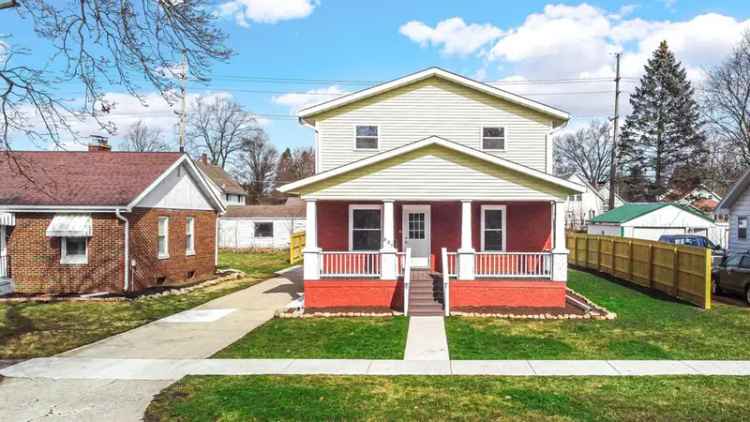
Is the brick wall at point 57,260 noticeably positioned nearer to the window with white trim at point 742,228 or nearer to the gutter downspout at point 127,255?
the gutter downspout at point 127,255

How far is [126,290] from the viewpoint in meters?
16.4

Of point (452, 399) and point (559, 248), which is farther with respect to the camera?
point (559, 248)

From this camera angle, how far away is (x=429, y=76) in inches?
638

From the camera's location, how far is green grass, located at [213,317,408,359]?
9321 millimetres

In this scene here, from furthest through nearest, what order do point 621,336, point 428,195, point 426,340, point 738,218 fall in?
1. point 738,218
2. point 428,195
3. point 621,336
4. point 426,340

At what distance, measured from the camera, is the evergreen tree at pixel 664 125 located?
4838 cm

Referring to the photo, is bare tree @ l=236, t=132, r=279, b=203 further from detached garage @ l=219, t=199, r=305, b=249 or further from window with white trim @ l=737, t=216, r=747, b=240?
window with white trim @ l=737, t=216, r=747, b=240

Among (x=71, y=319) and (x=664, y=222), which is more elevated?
(x=664, y=222)

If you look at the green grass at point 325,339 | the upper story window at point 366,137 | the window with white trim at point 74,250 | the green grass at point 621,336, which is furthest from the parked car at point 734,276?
the window with white trim at point 74,250

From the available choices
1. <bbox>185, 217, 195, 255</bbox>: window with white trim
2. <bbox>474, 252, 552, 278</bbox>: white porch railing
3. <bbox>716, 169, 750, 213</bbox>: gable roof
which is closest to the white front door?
<bbox>474, 252, 552, 278</bbox>: white porch railing

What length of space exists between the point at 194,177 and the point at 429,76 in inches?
426

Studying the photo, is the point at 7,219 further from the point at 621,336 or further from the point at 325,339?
the point at 621,336

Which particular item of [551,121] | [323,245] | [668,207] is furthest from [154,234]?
[668,207]

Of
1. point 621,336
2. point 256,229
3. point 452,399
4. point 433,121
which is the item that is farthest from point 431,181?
point 256,229
